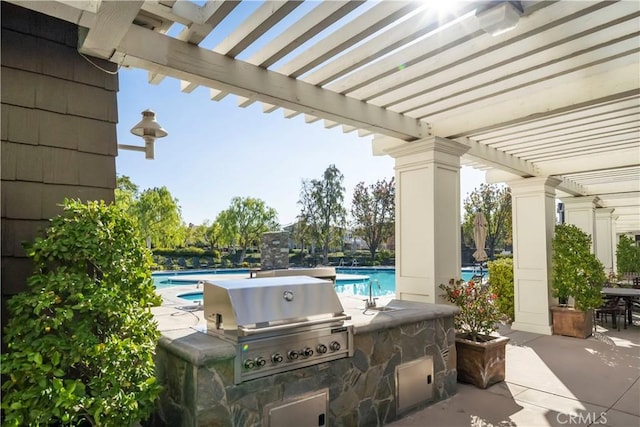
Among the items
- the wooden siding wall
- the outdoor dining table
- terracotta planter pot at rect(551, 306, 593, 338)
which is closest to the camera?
the wooden siding wall

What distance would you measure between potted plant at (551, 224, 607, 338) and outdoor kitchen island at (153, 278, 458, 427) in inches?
138

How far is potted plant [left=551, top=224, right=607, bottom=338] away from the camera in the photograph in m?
6.13

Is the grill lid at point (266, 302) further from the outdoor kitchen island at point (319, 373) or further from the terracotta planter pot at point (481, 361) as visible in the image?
the terracotta planter pot at point (481, 361)

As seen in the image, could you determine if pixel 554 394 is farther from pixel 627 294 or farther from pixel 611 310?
pixel 627 294

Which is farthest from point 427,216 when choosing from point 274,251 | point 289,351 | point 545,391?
point 274,251

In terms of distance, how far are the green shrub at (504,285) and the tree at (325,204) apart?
1923 centimetres

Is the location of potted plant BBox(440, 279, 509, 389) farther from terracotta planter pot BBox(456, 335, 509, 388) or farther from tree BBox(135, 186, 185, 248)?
tree BBox(135, 186, 185, 248)

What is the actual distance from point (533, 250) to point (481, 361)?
3635mm

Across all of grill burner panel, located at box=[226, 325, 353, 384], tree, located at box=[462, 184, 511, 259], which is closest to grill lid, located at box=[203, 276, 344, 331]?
grill burner panel, located at box=[226, 325, 353, 384]

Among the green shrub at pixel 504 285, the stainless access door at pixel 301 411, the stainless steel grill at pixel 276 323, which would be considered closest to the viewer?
the stainless steel grill at pixel 276 323

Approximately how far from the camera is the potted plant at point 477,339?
396 centimetres

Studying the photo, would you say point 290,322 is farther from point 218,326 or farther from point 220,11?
point 220,11

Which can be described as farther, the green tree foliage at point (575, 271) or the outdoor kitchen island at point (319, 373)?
the green tree foliage at point (575, 271)

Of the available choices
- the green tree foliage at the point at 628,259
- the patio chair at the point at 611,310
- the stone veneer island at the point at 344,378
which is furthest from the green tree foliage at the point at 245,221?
the stone veneer island at the point at 344,378
